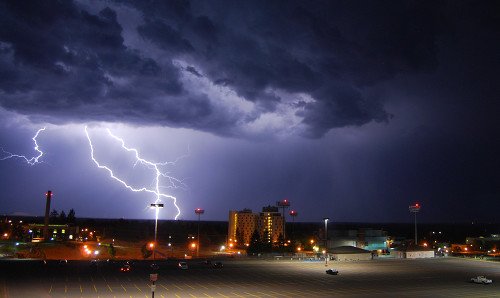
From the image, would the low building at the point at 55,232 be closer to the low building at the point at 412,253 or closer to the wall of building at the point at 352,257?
the wall of building at the point at 352,257

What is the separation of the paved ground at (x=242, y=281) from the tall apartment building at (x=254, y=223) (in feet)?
326

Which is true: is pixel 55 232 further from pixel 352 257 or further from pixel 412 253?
pixel 412 253

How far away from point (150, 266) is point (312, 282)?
29.4 m

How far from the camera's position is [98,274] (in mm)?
61781

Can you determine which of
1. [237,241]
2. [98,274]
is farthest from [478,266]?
[237,241]

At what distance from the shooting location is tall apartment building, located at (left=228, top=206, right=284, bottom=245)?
582 ft

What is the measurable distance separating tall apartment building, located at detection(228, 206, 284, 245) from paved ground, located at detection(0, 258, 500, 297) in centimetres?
9951

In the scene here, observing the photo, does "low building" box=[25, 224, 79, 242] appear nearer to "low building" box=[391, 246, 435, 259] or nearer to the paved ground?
the paved ground

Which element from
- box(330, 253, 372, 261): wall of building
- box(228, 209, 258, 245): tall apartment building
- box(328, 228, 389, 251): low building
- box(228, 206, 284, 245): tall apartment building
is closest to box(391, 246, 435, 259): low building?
box(330, 253, 372, 261): wall of building

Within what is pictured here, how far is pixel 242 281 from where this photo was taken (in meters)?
57.5

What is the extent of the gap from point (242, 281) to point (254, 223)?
123 metres

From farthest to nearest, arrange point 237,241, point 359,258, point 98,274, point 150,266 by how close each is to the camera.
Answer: point 237,241
point 359,258
point 150,266
point 98,274

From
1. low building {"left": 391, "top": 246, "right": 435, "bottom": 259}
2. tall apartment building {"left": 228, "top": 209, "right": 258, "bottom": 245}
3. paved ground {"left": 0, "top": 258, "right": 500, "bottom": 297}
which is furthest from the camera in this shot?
tall apartment building {"left": 228, "top": 209, "right": 258, "bottom": 245}

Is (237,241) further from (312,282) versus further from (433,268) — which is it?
(312,282)
